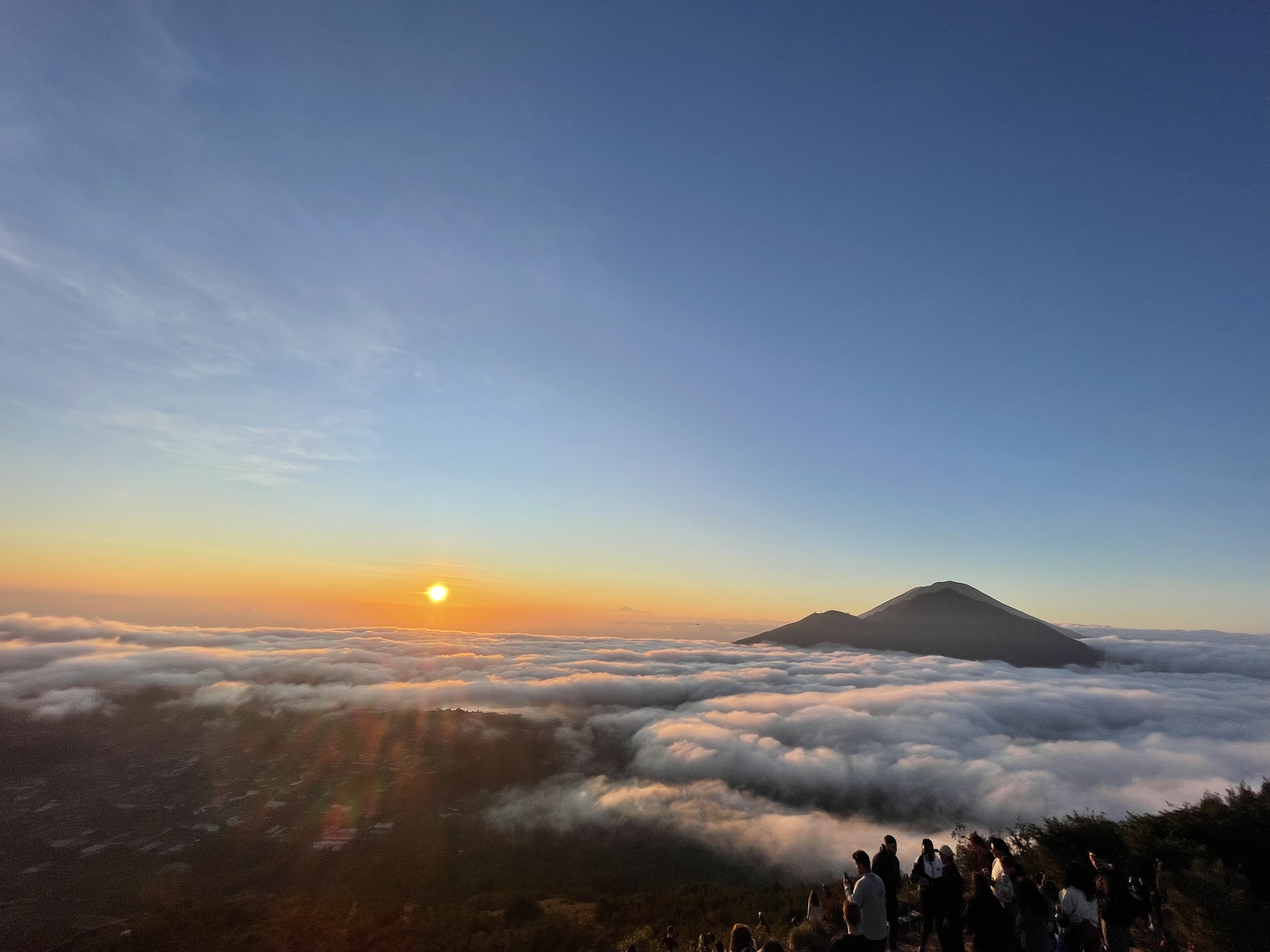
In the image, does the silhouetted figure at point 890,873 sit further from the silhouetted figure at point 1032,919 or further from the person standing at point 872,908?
the person standing at point 872,908

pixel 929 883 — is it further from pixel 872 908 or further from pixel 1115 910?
pixel 872 908

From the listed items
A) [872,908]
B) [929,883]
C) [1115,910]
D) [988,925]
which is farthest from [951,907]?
[872,908]

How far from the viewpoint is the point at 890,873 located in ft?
34.7

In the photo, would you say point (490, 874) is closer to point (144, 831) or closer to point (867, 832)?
point (867, 832)

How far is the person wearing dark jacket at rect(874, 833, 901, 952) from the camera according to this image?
1038cm

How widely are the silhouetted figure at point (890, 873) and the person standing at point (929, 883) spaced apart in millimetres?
412

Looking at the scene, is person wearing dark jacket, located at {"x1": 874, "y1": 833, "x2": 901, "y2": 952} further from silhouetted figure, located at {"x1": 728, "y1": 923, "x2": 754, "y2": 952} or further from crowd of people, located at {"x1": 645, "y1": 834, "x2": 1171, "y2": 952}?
silhouetted figure, located at {"x1": 728, "y1": 923, "x2": 754, "y2": 952}

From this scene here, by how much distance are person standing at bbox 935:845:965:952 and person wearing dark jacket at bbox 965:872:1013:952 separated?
56 centimetres

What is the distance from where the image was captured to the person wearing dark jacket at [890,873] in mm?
10383

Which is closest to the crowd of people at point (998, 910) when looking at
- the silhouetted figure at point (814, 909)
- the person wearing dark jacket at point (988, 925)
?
the person wearing dark jacket at point (988, 925)

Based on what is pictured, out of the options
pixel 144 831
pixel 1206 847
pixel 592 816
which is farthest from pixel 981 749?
pixel 144 831

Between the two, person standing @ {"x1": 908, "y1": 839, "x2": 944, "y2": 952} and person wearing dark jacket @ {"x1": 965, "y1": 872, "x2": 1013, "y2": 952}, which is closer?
person wearing dark jacket @ {"x1": 965, "y1": 872, "x2": 1013, "y2": 952}

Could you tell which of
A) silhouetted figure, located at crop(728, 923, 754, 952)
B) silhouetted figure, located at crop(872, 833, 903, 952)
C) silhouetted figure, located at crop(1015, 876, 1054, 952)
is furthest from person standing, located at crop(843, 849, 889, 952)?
silhouetted figure, located at crop(872, 833, 903, 952)

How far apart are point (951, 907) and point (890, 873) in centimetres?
193
